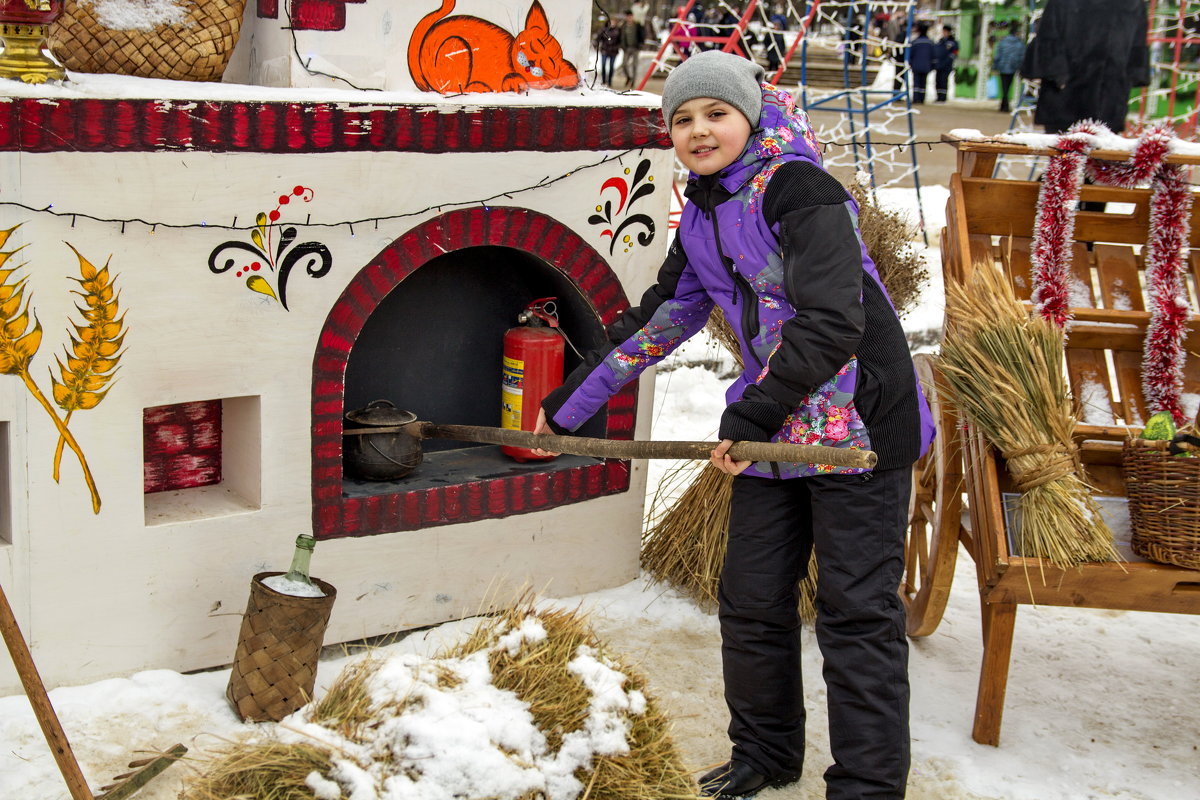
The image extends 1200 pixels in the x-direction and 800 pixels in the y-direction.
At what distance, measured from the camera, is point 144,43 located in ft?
12.3

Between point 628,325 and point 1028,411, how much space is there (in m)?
1.14

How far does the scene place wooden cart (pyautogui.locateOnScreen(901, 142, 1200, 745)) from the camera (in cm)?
384

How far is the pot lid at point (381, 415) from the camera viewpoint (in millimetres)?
4250

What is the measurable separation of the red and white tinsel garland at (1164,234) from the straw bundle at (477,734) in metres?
2.32

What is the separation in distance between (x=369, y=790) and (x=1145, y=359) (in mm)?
3084

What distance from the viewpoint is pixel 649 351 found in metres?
3.60

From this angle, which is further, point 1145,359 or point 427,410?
point 427,410

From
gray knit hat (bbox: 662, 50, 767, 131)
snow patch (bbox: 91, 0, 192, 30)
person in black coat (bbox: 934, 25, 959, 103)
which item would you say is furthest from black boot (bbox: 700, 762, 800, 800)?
person in black coat (bbox: 934, 25, 959, 103)

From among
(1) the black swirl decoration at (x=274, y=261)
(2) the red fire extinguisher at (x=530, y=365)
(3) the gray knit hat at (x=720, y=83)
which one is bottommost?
(2) the red fire extinguisher at (x=530, y=365)

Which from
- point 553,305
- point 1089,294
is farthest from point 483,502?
point 1089,294

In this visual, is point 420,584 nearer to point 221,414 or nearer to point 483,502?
point 483,502

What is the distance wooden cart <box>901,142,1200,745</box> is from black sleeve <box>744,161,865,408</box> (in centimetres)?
100

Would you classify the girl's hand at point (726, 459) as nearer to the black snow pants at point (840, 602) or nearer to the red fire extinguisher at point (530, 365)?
the black snow pants at point (840, 602)

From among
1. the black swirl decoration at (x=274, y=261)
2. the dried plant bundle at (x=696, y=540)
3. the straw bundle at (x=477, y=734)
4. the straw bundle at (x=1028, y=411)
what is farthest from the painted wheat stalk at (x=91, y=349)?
the straw bundle at (x=1028, y=411)
